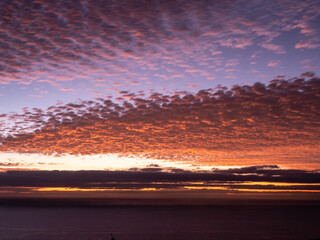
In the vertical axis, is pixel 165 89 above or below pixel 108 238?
above

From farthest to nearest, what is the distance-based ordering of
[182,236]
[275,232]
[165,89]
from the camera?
[275,232]
[182,236]
[165,89]

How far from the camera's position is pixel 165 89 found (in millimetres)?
39281

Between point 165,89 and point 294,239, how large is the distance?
9067 centimetres

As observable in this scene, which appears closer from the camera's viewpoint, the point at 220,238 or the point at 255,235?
the point at 220,238

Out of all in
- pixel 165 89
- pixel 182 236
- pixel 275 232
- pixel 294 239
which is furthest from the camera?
pixel 275 232

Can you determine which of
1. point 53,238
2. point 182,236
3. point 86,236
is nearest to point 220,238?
point 182,236

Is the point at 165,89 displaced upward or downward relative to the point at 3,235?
upward

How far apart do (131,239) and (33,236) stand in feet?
112

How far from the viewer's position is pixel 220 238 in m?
107

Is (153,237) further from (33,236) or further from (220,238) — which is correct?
(33,236)

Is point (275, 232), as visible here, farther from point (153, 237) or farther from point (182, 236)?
point (153, 237)

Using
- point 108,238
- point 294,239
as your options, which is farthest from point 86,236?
point 294,239

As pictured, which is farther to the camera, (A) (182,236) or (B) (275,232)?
(B) (275,232)

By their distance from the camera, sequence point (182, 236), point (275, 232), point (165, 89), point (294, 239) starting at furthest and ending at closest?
point (275, 232), point (182, 236), point (294, 239), point (165, 89)
